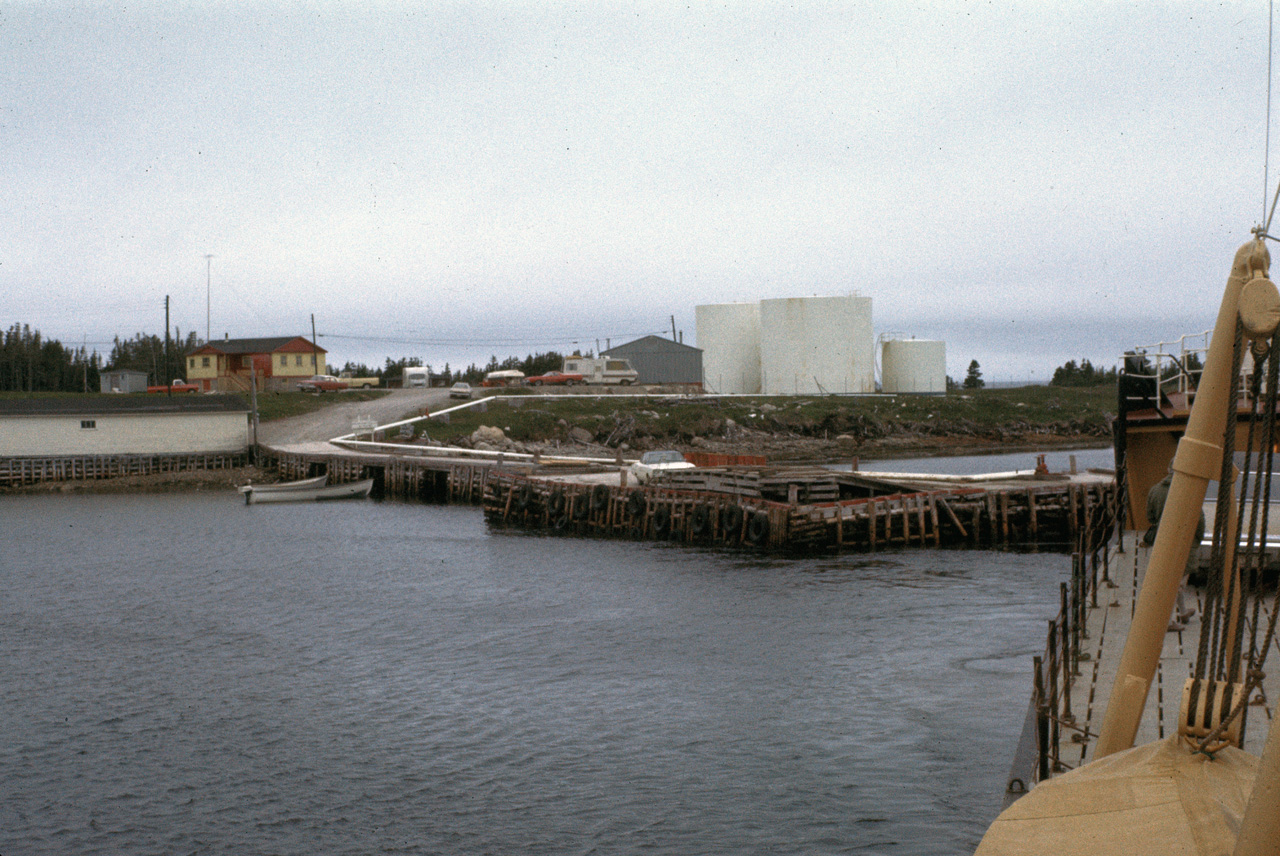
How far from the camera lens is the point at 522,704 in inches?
801

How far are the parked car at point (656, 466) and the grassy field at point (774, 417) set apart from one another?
30590 mm

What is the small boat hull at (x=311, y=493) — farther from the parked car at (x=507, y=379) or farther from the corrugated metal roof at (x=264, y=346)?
the corrugated metal roof at (x=264, y=346)

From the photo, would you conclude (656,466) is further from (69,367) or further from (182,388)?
(69,367)

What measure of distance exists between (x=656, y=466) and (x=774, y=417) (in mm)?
43064

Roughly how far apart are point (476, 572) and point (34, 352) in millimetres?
127841

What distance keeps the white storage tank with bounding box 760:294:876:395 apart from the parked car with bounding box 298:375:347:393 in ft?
125

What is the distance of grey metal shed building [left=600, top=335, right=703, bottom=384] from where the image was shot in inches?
4225

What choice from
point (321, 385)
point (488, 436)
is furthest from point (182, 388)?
point (488, 436)

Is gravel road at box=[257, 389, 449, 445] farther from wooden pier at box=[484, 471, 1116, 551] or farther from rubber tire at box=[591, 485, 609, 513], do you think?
wooden pier at box=[484, 471, 1116, 551]

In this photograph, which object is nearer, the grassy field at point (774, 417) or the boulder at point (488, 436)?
the boulder at point (488, 436)

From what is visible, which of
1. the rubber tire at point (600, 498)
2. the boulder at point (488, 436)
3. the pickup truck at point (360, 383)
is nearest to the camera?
the rubber tire at point (600, 498)

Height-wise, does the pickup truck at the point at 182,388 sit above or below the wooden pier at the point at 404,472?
above

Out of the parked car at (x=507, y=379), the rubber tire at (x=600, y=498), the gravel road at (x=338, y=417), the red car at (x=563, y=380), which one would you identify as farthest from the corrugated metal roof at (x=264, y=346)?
the rubber tire at (x=600, y=498)

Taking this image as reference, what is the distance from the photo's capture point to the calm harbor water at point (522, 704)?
14828mm
